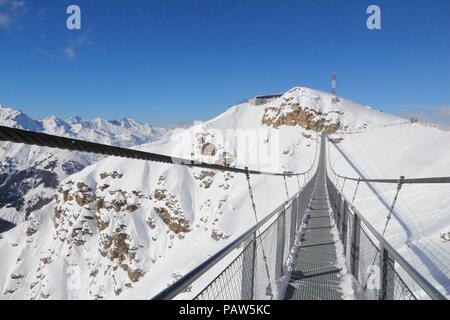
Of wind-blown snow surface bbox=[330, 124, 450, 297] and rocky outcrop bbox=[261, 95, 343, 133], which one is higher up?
rocky outcrop bbox=[261, 95, 343, 133]

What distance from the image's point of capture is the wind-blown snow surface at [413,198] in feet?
22.7

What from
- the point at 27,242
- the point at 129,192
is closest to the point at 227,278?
the point at 129,192

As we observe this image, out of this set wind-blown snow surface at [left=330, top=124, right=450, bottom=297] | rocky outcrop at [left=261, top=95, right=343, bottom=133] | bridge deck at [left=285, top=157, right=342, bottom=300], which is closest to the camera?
bridge deck at [left=285, top=157, right=342, bottom=300]

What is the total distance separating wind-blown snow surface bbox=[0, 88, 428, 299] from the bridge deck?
35.2m

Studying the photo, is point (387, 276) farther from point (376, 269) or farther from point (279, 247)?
point (279, 247)

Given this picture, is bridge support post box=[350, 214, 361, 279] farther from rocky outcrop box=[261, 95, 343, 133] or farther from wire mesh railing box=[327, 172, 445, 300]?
rocky outcrop box=[261, 95, 343, 133]

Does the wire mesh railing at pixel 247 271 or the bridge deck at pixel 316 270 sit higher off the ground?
the wire mesh railing at pixel 247 271

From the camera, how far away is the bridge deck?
476 cm

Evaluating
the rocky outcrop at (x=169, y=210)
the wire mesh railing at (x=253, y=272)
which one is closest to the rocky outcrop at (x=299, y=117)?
the rocky outcrop at (x=169, y=210)

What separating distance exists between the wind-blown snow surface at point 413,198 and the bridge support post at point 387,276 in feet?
6.30

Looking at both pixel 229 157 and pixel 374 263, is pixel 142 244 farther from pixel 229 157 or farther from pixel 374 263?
pixel 374 263

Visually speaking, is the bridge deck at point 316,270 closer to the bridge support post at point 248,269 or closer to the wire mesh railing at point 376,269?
the wire mesh railing at point 376,269

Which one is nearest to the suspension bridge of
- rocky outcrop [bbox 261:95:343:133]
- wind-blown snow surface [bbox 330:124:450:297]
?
wind-blown snow surface [bbox 330:124:450:297]
